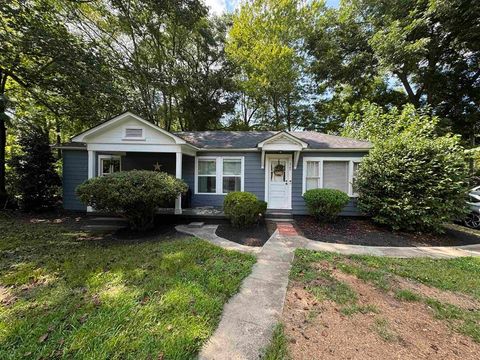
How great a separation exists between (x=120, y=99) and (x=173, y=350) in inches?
421

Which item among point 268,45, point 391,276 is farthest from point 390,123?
point 268,45

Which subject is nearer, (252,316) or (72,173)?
(252,316)

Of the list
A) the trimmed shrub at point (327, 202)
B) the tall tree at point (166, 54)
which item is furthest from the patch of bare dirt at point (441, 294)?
the tall tree at point (166, 54)

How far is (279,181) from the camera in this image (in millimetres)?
9047

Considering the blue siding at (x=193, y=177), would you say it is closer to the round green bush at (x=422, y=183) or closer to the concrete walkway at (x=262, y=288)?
the round green bush at (x=422, y=183)

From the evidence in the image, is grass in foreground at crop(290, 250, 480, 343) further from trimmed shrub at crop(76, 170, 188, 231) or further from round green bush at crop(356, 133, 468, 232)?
trimmed shrub at crop(76, 170, 188, 231)

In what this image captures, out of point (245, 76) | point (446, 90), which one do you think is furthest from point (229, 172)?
point (446, 90)

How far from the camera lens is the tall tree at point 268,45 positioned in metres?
17.0

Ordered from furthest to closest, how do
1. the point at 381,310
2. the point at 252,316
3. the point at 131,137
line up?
the point at 131,137
the point at 381,310
the point at 252,316

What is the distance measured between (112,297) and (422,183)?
8.43m

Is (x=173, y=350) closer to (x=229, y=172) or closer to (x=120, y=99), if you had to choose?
(x=229, y=172)

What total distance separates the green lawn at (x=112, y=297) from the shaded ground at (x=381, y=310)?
104 cm

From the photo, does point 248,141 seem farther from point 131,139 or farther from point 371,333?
point 371,333

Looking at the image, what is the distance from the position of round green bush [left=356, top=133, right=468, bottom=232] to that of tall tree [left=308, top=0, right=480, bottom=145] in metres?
8.87
